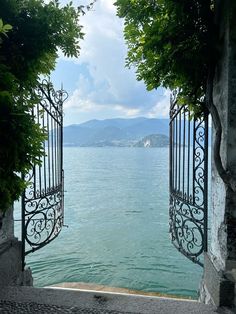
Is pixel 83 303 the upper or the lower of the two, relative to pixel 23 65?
lower

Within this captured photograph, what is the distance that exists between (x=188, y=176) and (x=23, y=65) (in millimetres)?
2653

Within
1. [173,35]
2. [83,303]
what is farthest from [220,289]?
[173,35]

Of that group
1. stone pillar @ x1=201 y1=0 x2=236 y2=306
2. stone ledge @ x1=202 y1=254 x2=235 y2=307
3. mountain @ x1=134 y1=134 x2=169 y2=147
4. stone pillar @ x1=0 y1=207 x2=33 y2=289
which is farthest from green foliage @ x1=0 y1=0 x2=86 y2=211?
mountain @ x1=134 y1=134 x2=169 y2=147

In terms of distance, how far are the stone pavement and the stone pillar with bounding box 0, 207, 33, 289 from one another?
22cm

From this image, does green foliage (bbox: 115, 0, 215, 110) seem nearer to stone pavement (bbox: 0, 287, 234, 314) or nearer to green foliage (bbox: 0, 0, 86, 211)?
green foliage (bbox: 0, 0, 86, 211)

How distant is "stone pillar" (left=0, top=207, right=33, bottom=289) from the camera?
3.84m

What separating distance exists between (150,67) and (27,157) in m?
1.79

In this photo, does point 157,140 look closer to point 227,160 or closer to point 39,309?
point 227,160

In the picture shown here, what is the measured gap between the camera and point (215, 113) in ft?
11.4

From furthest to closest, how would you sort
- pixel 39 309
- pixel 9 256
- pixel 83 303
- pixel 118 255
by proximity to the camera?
pixel 118 255 < pixel 9 256 < pixel 83 303 < pixel 39 309

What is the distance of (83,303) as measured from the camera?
343 centimetres

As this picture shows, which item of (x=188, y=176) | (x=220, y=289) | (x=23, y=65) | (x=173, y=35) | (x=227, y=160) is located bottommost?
(x=220, y=289)

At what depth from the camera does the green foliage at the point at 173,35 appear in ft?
11.1

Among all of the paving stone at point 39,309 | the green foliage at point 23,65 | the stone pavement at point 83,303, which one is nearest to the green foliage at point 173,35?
the green foliage at point 23,65
